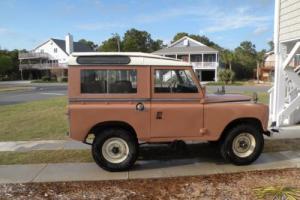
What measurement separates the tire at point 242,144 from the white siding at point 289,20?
424 cm

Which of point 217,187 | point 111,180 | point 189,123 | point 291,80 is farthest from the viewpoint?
point 291,80

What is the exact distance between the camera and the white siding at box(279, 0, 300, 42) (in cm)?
1072

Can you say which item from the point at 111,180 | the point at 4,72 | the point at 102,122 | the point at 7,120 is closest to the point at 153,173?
the point at 111,180

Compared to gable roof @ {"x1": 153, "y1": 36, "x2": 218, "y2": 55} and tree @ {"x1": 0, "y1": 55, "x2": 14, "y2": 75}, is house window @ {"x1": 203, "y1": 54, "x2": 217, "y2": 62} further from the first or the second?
tree @ {"x1": 0, "y1": 55, "x2": 14, "y2": 75}

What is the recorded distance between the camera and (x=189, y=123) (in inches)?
291

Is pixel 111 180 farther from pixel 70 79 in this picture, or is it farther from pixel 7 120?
pixel 7 120

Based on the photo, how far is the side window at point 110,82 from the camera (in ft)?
23.7

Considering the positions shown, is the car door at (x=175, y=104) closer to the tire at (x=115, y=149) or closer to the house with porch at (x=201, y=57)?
the tire at (x=115, y=149)

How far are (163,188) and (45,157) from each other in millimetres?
3230

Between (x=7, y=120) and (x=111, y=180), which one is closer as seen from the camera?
(x=111, y=180)

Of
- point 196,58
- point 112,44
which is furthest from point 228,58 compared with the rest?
point 112,44

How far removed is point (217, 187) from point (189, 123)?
4.72 ft

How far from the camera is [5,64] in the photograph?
76.1 meters

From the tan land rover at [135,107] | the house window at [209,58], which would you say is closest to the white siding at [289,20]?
the tan land rover at [135,107]
